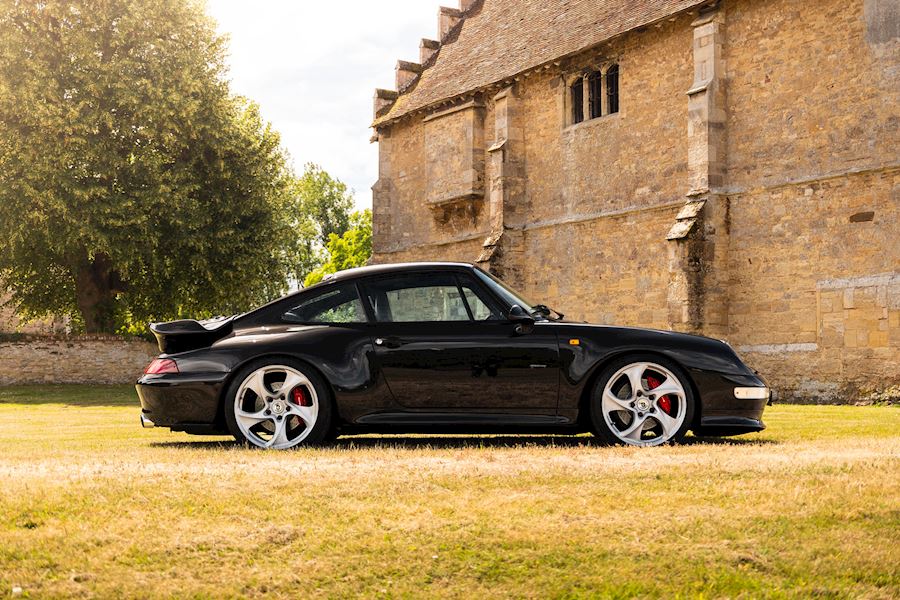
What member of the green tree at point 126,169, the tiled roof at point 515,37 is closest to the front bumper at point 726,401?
the tiled roof at point 515,37

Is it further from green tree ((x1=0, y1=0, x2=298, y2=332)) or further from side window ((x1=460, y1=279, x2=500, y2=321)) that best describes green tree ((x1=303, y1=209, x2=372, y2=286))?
side window ((x1=460, y1=279, x2=500, y2=321))

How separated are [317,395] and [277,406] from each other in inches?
12.6

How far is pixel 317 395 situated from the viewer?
307 inches

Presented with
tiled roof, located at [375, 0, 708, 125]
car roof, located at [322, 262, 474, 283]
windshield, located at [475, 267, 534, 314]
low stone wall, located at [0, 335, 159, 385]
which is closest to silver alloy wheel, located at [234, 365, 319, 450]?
car roof, located at [322, 262, 474, 283]

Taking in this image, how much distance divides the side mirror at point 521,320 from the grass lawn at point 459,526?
4.22 ft

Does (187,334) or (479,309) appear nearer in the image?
(479,309)

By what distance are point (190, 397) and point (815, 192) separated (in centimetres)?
1688

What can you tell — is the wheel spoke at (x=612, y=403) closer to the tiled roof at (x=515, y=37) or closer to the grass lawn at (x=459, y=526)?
the grass lawn at (x=459, y=526)

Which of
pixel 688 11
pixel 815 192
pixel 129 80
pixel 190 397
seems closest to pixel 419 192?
pixel 129 80

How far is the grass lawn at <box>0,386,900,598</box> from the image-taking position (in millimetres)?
4039

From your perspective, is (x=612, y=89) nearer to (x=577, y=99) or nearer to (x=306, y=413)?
(x=577, y=99)

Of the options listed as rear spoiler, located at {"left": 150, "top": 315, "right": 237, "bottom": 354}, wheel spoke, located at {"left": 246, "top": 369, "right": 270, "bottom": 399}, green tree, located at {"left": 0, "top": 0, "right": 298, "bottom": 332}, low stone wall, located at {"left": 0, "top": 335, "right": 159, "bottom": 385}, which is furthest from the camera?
low stone wall, located at {"left": 0, "top": 335, "right": 159, "bottom": 385}

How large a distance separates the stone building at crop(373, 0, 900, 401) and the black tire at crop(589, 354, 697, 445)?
1406 cm

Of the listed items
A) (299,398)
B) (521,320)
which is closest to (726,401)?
(521,320)
